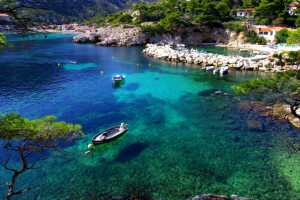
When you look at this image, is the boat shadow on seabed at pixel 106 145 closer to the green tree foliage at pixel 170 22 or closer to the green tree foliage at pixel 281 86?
the green tree foliage at pixel 281 86

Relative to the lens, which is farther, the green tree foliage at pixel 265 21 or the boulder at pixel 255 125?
the green tree foliage at pixel 265 21

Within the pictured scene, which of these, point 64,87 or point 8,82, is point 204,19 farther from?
point 8,82

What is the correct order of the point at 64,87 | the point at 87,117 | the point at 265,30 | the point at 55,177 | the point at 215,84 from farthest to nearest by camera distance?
1. the point at 265,30
2. the point at 215,84
3. the point at 64,87
4. the point at 87,117
5. the point at 55,177

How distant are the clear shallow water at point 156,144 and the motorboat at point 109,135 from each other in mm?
615

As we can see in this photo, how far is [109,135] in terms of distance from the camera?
1684 centimetres

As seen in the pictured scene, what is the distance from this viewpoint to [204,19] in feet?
226

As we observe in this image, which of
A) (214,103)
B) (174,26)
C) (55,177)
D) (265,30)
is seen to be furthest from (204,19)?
(55,177)

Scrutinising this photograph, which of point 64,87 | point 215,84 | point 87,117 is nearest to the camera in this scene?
point 87,117

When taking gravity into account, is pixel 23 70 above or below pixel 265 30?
below

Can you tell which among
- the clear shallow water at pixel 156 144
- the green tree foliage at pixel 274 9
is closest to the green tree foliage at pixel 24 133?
the clear shallow water at pixel 156 144

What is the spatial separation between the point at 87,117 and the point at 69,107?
3763mm

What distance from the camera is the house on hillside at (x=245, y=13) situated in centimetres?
7669

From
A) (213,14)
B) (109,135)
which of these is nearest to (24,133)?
(109,135)

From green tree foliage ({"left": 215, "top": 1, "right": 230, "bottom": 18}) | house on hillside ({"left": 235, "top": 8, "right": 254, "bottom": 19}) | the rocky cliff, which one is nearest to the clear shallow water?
the rocky cliff
